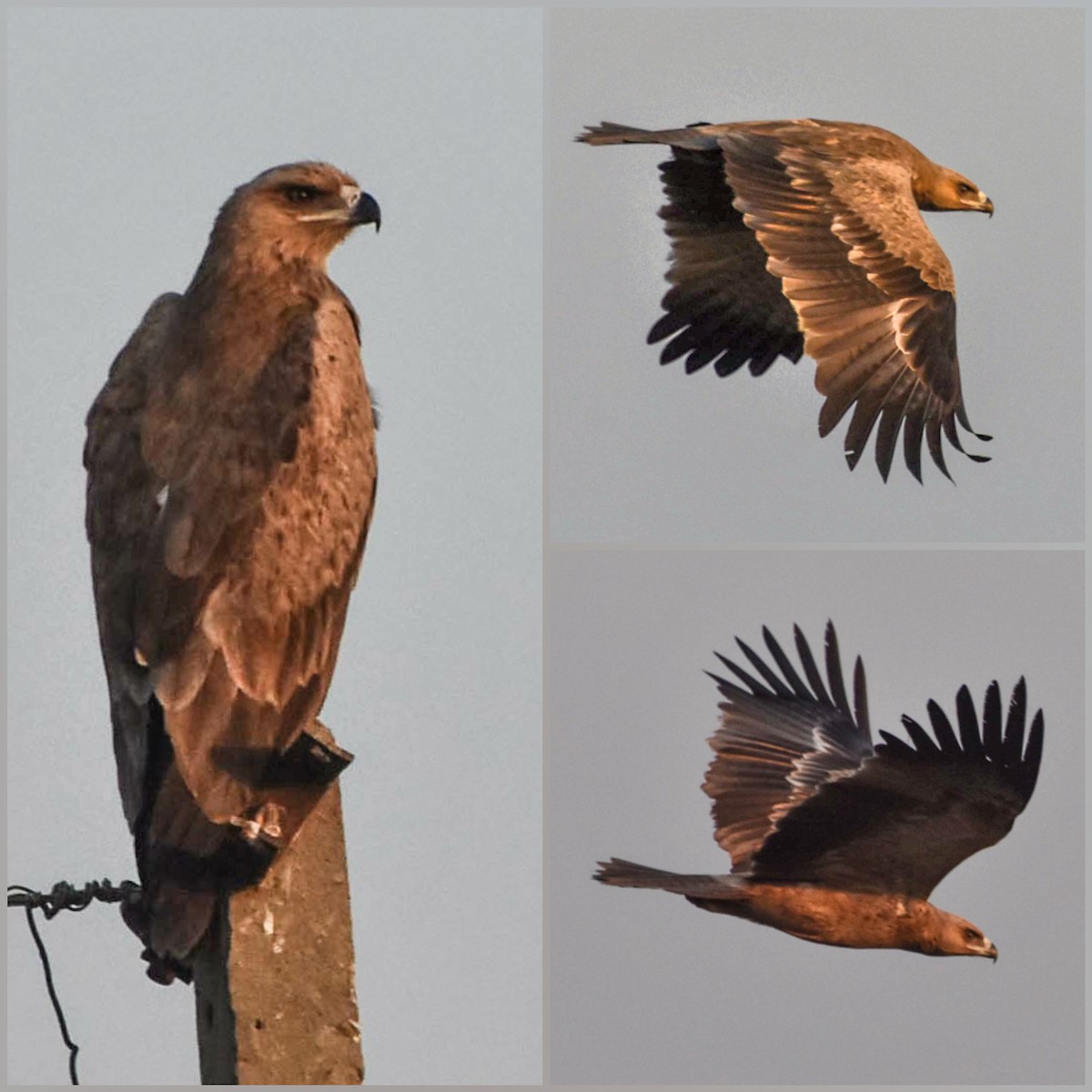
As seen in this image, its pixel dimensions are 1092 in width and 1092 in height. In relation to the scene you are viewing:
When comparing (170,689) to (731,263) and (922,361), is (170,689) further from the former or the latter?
(731,263)

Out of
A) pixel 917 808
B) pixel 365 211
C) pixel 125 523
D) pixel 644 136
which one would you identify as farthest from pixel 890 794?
pixel 125 523

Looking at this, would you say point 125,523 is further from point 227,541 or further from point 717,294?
point 717,294

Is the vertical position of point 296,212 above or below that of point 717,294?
below

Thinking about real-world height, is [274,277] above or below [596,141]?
below

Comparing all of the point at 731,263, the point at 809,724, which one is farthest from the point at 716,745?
the point at 731,263

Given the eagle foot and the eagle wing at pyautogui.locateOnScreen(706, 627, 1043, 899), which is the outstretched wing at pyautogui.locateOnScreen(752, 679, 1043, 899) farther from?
the eagle foot

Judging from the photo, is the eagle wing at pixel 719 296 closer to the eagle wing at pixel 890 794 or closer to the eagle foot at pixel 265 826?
the eagle wing at pixel 890 794

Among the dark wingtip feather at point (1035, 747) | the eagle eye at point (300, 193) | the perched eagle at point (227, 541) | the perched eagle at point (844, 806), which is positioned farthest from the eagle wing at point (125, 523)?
the dark wingtip feather at point (1035, 747)
